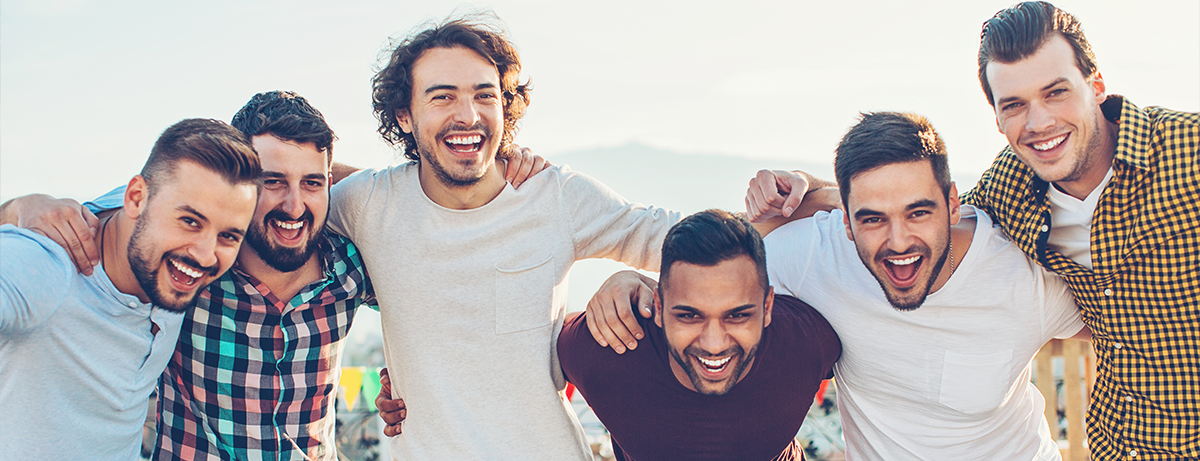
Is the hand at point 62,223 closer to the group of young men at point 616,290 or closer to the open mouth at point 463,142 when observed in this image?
the group of young men at point 616,290

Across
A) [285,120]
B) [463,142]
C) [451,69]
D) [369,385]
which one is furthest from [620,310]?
[369,385]

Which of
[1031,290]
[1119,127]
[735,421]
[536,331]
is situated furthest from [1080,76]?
[536,331]

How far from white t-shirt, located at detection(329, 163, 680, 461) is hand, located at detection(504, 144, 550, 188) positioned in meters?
0.05

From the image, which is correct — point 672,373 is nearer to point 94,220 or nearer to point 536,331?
point 536,331

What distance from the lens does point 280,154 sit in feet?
8.38

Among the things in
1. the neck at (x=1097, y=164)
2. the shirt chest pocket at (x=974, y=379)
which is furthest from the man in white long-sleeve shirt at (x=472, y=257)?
the neck at (x=1097, y=164)

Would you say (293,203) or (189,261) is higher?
(293,203)

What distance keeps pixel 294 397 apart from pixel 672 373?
4.37 ft

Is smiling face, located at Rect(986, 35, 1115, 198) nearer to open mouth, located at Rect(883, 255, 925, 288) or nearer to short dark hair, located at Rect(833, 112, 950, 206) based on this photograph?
short dark hair, located at Rect(833, 112, 950, 206)

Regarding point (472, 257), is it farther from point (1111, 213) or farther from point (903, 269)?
point (1111, 213)

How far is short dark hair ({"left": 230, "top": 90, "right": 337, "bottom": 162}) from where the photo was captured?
2561 mm

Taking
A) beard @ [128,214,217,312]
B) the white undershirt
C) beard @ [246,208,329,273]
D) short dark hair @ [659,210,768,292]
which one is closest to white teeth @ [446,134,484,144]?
beard @ [246,208,329,273]

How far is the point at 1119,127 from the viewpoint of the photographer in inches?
93.6

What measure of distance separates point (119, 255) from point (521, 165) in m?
1.35
